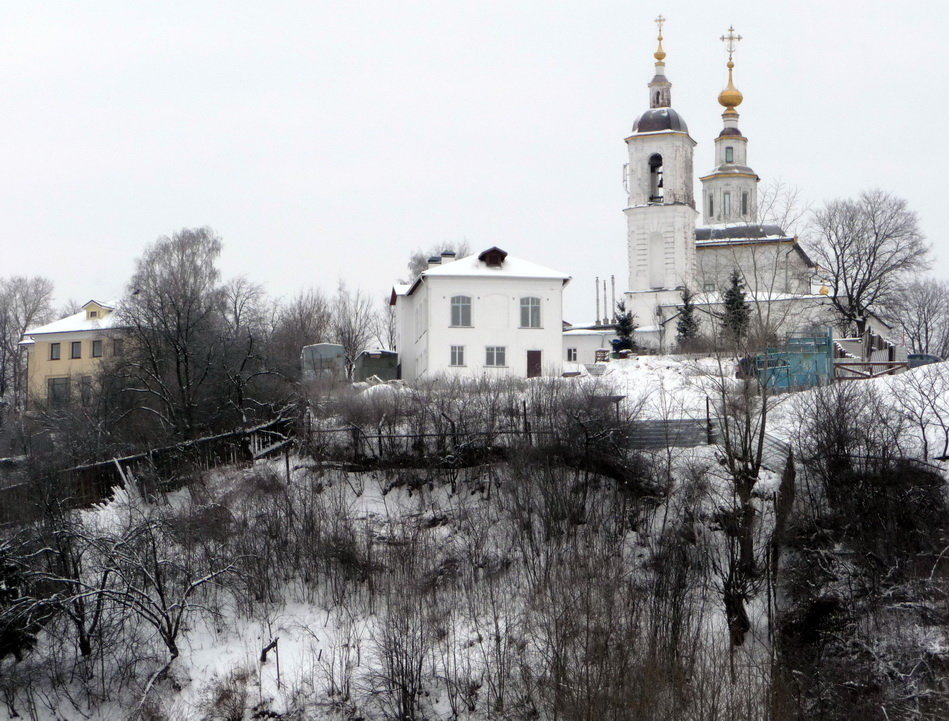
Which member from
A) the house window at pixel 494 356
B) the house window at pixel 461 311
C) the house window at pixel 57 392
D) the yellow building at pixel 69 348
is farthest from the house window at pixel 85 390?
the house window at pixel 494 356

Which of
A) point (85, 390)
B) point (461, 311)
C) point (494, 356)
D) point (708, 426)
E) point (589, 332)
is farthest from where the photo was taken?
point (589, 332)

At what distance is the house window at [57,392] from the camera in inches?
1757

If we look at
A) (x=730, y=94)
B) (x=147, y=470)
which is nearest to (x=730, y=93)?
(x=730, y=94)

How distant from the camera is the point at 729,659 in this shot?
82.1 feet

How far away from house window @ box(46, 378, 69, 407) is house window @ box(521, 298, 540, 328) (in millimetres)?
15047

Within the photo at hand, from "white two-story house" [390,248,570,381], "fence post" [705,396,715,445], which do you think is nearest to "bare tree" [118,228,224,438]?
"white two-story house" [390,248,570,381]

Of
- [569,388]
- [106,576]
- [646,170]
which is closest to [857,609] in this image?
[569,388]

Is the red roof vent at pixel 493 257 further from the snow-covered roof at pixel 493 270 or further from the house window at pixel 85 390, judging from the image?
the house window at pixel 85 390

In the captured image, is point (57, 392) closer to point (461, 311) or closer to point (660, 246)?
point (461, 311)

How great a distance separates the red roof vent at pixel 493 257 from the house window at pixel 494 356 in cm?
277

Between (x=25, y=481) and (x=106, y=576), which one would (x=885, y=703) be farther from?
(x=25, y=481)

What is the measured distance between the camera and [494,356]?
42656mm

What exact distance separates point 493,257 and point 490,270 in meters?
0.51

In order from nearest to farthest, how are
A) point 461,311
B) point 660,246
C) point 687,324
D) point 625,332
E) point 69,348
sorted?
1. point 461,311
2. point 687,324
3. point 625,332
4. point 69,348
5. point 660,246
